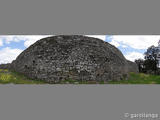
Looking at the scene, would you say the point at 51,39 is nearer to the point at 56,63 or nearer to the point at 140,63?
the point at 56,63

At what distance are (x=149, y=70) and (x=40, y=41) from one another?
1255 inches

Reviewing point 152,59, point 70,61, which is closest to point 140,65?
point 152,59

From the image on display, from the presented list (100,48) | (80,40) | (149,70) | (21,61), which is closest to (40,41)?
(21,61)

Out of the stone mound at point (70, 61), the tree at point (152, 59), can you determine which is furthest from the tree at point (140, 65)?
the stone mound at point (70, 61)

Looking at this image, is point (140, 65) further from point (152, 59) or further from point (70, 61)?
point (70, 61)

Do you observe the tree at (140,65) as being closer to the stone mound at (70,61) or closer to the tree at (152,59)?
the tree at (152,59)

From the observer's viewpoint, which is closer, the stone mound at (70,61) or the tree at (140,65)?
the stone mound at (70,61)

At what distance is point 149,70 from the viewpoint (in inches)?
1548

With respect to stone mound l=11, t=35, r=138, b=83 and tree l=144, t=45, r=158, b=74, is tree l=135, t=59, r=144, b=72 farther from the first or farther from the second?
stone mound l=11, t=35, r=138, b=83

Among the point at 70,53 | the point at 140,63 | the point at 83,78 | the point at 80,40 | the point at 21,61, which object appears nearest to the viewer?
the point at 83,78

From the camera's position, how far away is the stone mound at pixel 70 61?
14297 millimetres

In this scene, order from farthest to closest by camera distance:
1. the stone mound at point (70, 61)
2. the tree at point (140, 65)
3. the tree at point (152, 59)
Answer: the tree at point (140, 65) → the tree at point (152, 59) → the stone mound at point (70, 61)

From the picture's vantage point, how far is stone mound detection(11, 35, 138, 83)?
46.9 ft

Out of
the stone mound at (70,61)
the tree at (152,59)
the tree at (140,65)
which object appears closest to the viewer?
the stone mound at (70,61)
